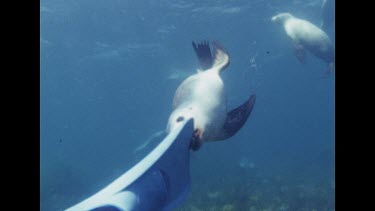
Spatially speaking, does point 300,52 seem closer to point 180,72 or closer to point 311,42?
point 311,42

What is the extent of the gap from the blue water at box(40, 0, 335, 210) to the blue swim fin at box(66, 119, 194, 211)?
9.86 m

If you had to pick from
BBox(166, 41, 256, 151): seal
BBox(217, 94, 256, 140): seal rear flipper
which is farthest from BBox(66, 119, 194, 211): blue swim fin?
BBox(217, 94, 256, 140): seal rear flipper

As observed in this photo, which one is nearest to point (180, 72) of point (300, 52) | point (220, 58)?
point (300, 52)

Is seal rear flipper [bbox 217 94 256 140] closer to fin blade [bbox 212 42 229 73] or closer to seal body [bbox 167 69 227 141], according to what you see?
seal body [bbox 167 69 227 141]

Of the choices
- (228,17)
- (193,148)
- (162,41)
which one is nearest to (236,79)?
(162,41)

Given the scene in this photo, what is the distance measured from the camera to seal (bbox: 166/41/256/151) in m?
4.55

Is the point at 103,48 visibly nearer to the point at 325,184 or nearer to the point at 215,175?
the point at 215,175

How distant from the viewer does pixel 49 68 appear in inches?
1357

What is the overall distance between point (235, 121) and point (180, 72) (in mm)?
29192

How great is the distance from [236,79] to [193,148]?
3559cm

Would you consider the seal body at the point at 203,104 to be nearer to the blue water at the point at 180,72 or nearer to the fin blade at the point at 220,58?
the fin blade at the point at 220,58

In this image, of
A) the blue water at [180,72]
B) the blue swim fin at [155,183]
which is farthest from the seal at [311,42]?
the blue swim fin at [155,183]
